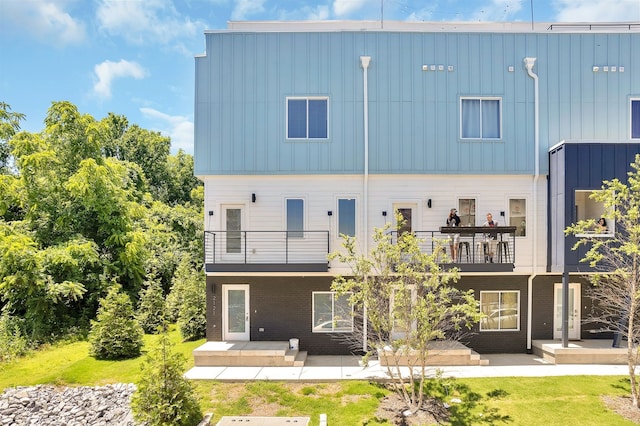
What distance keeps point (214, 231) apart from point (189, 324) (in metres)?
4.12

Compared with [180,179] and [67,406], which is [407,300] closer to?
[67,406]

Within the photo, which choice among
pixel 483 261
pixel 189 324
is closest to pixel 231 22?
pixel 189 324

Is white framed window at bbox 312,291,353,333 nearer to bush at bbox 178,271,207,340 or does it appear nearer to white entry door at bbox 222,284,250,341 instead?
white entry door at bbox 222,284,250,341

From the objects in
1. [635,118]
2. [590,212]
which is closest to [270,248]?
[590,212]

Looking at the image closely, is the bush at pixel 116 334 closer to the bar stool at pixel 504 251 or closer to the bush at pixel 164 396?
the bush at pixel 164 396

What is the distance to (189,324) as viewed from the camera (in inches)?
577

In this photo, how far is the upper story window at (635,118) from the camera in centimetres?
1353

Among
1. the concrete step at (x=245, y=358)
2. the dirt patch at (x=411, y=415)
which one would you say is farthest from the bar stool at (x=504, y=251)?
the concrete step at (x=245, y=358)

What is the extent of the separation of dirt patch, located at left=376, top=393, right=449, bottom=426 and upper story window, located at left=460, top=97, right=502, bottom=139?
8589mm

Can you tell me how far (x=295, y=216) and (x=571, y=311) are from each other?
33.7 ft

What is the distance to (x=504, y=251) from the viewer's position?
508 inches

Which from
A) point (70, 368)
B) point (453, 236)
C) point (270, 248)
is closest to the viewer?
point (70, 368)

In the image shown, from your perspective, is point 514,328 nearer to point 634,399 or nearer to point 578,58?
point 634,399

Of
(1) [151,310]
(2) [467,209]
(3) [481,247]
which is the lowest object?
(1) [151,310]
